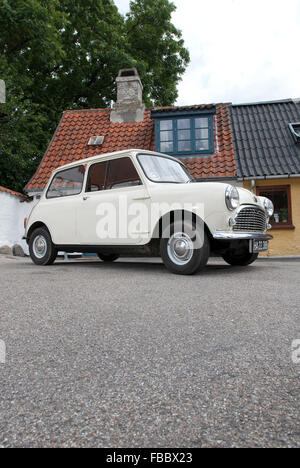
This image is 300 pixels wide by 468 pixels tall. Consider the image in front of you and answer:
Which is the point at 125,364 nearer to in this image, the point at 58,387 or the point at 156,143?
the point at 58,387

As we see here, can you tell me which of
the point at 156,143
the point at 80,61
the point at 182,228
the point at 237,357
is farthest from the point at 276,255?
the point at 80,61

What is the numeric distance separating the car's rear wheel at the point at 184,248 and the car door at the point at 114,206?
40 cm

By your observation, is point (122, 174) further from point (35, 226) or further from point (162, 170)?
point (35, 226)

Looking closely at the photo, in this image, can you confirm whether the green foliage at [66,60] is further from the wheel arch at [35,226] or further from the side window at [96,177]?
the side window at [96,177]

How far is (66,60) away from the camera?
68.2ft

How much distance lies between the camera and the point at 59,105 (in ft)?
72.6

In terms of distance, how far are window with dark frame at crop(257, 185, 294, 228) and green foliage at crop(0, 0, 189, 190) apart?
34.2ft

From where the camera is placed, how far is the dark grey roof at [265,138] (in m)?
12.0

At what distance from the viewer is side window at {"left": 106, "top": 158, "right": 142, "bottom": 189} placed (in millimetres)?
5824

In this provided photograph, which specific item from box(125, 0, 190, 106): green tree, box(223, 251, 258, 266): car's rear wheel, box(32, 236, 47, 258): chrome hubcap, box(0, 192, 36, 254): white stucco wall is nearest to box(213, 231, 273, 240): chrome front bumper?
box(223, 251, 258, 266): car's rear wheel

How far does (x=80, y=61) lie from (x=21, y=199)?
1151 cm

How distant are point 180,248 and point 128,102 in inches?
452

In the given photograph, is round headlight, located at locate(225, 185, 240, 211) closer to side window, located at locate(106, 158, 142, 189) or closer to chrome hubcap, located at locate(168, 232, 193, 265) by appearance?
chrome hubcap, located at locate(168, 232, 193, 265)

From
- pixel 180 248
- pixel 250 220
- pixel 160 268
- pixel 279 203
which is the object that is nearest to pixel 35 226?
pixel 160 268
